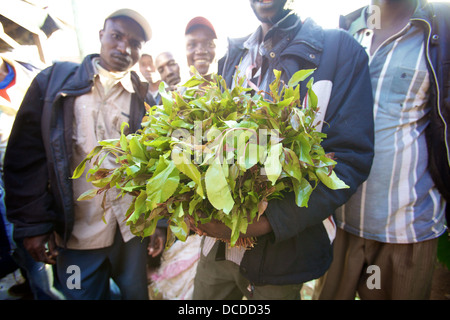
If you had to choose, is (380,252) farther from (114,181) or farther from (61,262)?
(61,262)

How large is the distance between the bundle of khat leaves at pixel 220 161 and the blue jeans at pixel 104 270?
4.05 feet

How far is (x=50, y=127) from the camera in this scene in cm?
167

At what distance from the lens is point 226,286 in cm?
166

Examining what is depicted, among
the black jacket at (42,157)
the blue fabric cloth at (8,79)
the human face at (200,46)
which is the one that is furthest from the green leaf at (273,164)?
the human face at (200,46)

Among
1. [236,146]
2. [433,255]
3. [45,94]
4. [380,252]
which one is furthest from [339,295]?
[45,94]

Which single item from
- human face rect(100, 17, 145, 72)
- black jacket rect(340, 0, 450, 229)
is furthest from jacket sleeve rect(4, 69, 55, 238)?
black jacket rect(340, 0, 450, 229)

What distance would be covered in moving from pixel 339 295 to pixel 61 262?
2.27m

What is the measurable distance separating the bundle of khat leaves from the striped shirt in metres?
0.90

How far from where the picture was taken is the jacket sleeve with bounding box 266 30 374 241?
1.08 meters

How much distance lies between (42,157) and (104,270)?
109cm

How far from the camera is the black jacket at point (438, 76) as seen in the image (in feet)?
4.63

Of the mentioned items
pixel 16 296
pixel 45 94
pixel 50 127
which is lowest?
pixel 16 296

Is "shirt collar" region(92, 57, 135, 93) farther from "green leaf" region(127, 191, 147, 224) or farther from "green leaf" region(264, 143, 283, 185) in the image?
"green leaf" region(264, 143, 283, 185)

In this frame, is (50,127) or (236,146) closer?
(236,146)
